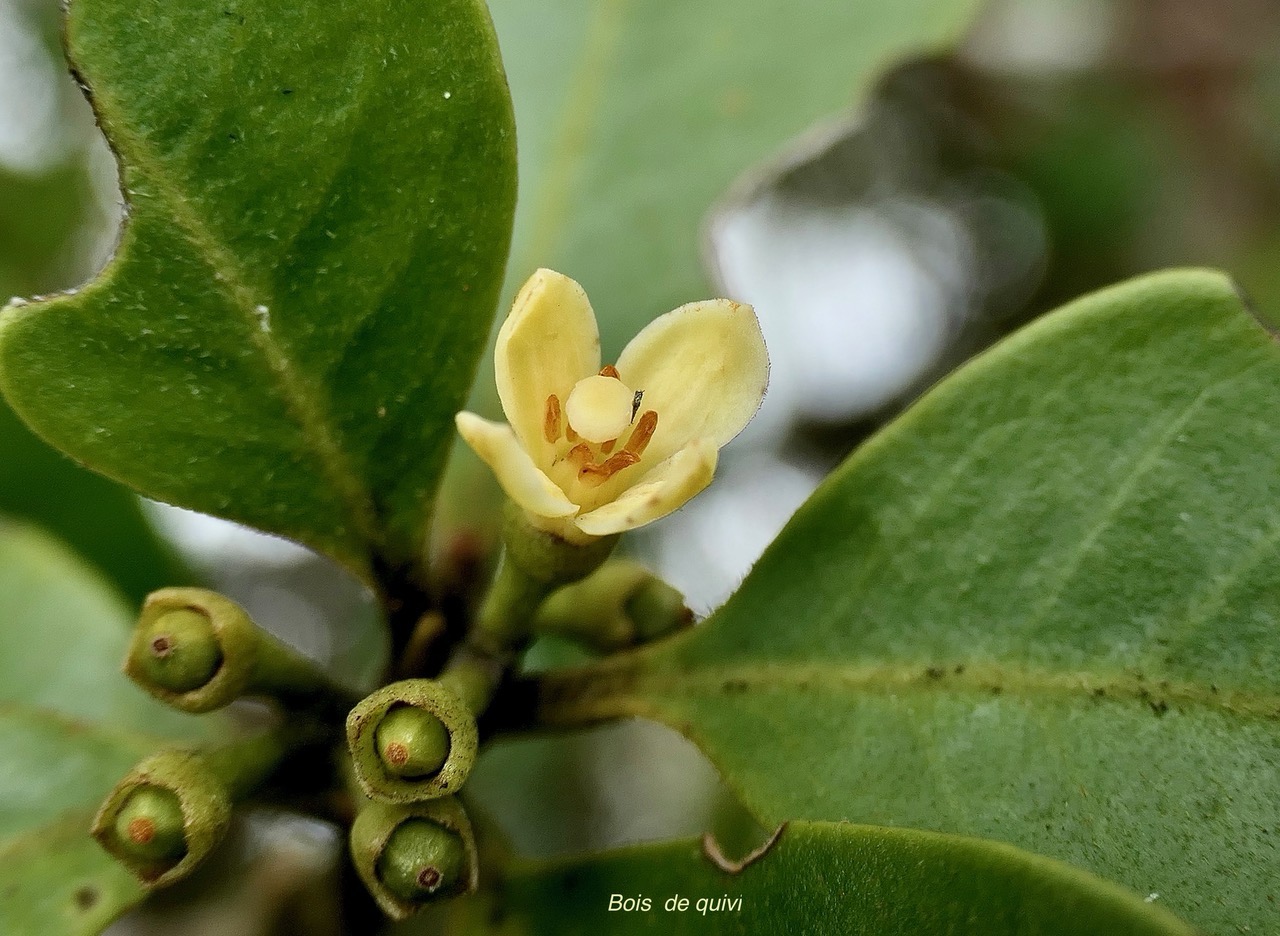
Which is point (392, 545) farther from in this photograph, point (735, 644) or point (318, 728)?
point (735, 644)

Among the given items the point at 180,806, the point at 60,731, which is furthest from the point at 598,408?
the point at 60,731

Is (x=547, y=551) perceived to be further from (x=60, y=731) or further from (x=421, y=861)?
(x=60, y=731)

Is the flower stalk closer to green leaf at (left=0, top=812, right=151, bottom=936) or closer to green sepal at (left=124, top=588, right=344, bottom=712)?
green sepal at (left=124, top=588, right=344, bottom=712)

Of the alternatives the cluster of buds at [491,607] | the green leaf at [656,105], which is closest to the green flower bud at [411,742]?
the cluster of buds at [491,607]

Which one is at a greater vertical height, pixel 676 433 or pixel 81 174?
pixel 81 174

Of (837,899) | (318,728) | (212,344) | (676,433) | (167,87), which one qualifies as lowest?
(837,899)

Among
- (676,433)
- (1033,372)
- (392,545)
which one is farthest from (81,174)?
(1033,372)
